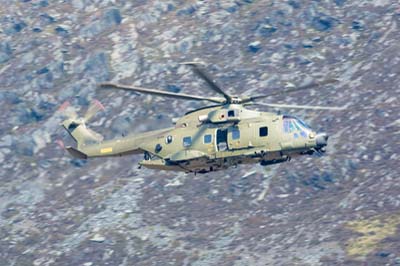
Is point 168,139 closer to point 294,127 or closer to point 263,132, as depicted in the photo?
point 263,132

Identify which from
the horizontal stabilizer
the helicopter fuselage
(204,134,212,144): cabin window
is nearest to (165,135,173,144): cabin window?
the helicopter fuselage

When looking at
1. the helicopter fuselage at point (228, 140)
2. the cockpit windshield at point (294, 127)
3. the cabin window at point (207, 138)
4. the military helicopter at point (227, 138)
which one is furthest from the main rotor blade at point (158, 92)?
the cockpit windshield at point (294, 127)

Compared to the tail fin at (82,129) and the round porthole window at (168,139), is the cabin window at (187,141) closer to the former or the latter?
the round porthole window at (168,139)

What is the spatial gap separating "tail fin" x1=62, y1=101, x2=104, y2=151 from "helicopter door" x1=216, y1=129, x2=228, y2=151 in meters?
16.5

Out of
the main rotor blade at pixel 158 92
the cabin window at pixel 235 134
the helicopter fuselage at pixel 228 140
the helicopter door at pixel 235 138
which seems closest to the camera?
the main rotor blade at pixel 158 92

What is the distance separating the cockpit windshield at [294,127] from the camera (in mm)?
134500

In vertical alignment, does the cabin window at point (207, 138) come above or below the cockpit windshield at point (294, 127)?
below

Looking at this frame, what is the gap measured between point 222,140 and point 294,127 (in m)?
7.16

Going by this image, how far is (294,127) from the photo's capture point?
442ft

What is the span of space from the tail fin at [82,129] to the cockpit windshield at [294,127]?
72.6ft

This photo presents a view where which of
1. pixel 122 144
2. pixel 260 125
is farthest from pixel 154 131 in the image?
pixel 260 125

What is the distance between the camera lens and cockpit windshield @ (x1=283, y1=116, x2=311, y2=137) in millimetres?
134500

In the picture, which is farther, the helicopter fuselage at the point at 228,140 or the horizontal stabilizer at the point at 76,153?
the horizontal stabilizer at the point at 76,153

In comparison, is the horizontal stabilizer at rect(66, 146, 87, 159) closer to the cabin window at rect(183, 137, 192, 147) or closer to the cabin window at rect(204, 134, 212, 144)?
the cabin window at rect(183, 137, 192, 147)
